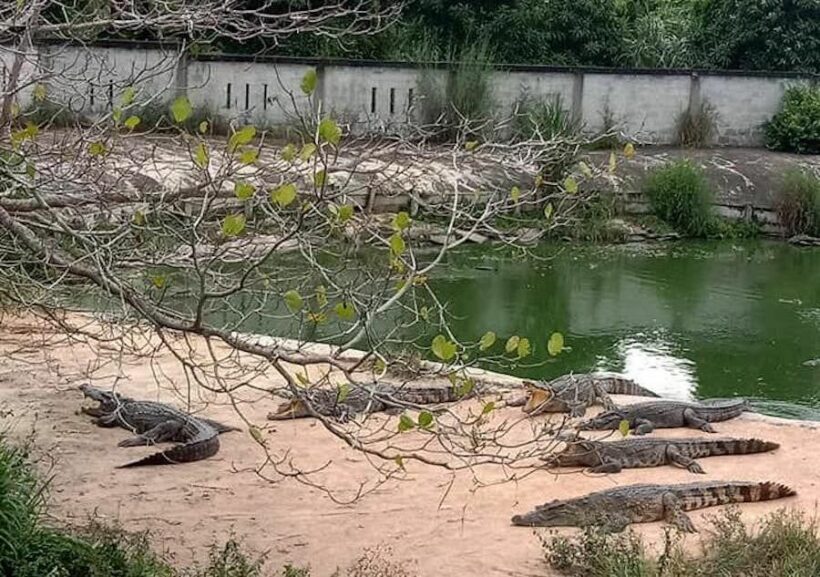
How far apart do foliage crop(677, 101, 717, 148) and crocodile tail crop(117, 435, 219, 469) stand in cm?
1454

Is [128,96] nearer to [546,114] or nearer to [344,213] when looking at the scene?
[344,213]

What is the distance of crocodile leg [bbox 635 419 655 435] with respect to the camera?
8.16m

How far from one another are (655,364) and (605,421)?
2996mm

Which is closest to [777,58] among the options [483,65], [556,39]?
[556,39]

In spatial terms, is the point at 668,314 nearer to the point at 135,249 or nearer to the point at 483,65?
the point at 483,65

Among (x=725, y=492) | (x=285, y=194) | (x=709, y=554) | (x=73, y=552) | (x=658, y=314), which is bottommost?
(x=658, y=314)

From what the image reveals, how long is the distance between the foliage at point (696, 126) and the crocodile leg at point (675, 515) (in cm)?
1436

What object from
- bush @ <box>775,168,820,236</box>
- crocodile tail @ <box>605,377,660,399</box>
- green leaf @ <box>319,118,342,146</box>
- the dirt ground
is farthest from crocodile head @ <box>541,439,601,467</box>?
bush @ <box>775,168,820,236</box>

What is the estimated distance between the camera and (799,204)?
1789cm

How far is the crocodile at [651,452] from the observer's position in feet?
23.7

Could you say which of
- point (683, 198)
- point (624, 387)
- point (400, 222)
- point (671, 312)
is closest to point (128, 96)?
point (400, 222)

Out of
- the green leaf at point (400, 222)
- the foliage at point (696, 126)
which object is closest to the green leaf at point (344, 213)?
the green leaf at point (400, 222)

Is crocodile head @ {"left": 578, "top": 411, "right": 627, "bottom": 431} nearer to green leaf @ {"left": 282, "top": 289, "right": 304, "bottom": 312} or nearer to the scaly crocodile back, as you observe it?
the scaly crocodile back

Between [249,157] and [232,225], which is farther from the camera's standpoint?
[249,157]
